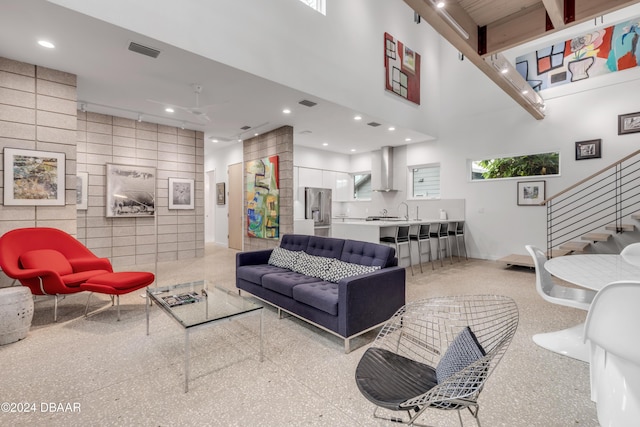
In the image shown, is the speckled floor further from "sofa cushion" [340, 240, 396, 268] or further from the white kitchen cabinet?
the white kitchen cabinet

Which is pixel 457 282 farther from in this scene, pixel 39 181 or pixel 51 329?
pixel 39 181

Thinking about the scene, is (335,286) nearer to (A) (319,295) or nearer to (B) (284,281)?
(A) (319,295)

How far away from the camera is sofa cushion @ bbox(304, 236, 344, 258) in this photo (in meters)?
3.44

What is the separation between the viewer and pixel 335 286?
291 centimetres

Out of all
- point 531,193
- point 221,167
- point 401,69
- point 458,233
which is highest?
point 401,69

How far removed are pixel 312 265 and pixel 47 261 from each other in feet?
9.70

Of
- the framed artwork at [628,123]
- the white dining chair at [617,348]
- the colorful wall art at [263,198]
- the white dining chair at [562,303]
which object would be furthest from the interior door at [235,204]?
the framed artwork at [628,123]

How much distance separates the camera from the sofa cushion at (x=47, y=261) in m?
3.17

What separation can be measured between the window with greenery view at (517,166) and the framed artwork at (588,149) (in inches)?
13.2

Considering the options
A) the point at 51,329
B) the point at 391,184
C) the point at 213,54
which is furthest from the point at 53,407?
the point at 391,184

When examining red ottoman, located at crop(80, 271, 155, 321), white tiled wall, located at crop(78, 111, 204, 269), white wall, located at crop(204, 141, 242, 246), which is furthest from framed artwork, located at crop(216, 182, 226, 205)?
red ottoman, located at crop(80, 271, 155, 321)

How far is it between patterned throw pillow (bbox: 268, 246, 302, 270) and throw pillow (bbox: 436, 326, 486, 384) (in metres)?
2.39

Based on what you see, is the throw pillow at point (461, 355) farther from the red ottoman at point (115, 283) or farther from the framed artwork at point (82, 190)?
the framed artwork at point (82, 190)

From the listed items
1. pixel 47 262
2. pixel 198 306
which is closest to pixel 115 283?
pixel 47 262
